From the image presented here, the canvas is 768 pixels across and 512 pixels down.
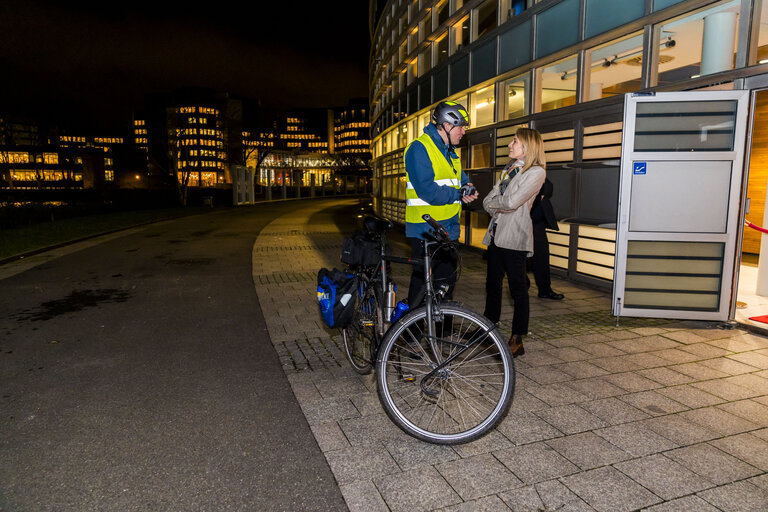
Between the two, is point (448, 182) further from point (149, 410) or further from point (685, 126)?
point (685, 126)

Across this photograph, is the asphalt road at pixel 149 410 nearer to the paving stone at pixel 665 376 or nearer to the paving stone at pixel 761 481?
the paving stone at pixel 761 481

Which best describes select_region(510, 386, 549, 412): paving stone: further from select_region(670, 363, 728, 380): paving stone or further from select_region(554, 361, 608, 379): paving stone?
select_region(670, 363, 728, 380): paving stone

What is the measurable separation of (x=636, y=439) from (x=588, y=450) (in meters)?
0.37

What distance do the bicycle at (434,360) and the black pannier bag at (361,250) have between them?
45 mm

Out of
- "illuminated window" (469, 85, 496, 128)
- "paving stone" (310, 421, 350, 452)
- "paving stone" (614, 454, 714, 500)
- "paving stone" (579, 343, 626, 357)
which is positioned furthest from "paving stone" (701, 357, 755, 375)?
"illuminated window" (469, 85, 496, 128)

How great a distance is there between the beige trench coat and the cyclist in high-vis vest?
578mm

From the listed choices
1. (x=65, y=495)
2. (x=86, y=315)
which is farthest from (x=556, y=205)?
(x=65, y=495)

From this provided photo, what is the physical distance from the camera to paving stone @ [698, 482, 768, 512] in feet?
8.25

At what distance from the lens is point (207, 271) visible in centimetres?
994

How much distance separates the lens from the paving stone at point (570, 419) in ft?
10.9

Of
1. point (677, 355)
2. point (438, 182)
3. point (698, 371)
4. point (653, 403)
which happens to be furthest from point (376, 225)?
point (677, 355)

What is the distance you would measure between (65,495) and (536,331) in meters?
4.41

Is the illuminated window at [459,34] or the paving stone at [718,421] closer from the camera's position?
the paving stone at [718,421]

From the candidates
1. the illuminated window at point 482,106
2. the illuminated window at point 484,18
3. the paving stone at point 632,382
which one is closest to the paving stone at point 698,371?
the paving stone at point 632,382
